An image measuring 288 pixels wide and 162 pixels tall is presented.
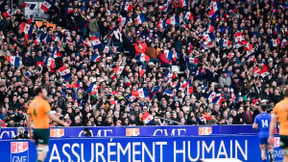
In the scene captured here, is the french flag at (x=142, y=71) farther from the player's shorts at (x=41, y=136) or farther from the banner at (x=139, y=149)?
the player's shorts at (x=41, y=136)

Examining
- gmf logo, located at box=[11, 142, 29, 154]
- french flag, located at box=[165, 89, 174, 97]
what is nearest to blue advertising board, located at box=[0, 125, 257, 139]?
gmf logo, located at box=[11, 142, 29, 154]

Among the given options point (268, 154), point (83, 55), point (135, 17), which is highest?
point (135, 17)

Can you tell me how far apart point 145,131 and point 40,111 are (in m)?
6.28

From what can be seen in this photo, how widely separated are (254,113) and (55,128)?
816 cm

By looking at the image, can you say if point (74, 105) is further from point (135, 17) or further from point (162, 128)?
point (135, 17)

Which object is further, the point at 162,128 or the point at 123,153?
the point at 162,128

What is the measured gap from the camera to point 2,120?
19.2 meters

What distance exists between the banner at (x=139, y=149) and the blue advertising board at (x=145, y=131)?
1.21 m

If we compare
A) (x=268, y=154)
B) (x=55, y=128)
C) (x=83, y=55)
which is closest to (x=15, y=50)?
(x=83, y=55)

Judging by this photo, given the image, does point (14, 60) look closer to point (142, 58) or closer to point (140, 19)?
Result: point (142, 58)

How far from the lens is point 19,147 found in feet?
50.5

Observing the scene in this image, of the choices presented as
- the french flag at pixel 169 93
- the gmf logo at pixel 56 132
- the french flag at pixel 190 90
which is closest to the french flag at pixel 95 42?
the french flag at pixel 169 93

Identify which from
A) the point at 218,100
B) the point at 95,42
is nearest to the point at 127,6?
the point at 95,42

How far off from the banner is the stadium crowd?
11.5 ft
